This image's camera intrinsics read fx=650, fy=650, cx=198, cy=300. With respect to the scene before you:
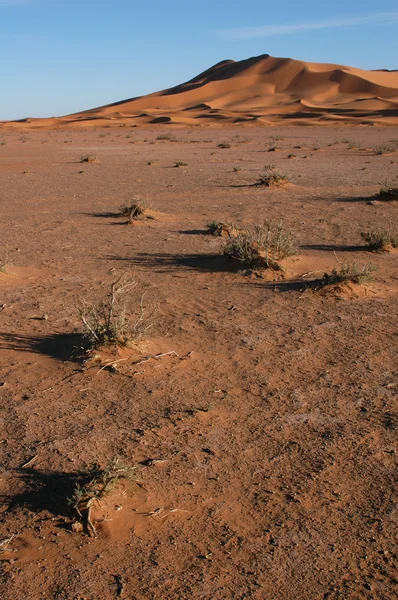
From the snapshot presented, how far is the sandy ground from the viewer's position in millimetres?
3312

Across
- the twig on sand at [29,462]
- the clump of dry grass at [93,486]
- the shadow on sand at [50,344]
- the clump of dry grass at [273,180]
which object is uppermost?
the clump of dry grass at [93,486]

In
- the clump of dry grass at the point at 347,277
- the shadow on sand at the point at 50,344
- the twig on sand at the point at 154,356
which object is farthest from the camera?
the clump of dry grass at the point at 347,277

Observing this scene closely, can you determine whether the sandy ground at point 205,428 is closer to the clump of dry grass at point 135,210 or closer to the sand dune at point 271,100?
the clump of dry grass at point 135,210

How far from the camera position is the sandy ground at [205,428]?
10.9ft

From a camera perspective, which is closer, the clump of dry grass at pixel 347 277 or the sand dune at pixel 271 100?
the clump of dry grass at pixel 347 277

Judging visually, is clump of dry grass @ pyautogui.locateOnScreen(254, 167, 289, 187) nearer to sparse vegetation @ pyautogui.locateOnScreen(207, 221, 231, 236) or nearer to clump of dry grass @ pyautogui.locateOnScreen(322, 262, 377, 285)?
sparse vegetation @ pyautogui.locateOnScreen(207, 221, 231, 236)

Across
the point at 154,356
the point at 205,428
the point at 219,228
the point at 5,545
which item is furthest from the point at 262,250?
the point at 5,545

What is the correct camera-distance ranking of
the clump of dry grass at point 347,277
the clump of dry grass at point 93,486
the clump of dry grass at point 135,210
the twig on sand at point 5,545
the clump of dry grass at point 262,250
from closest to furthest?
the twig on sand at point 5,545, the clump of dry grass at point 93,486, the clump of dry grass at point 347,277, the clump of dry grass at point 262,250, the clump of dry grass at point 135,210

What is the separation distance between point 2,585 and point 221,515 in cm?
123

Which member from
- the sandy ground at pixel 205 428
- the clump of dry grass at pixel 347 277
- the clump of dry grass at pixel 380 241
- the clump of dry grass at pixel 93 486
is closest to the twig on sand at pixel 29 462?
the sandy ground at pixel 205 428

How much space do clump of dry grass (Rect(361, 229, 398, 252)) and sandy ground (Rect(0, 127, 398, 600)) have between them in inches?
8.2

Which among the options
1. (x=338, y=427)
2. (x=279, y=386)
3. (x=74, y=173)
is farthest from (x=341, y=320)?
(x=74, y=173)

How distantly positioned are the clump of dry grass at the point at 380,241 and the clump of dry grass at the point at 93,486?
677 centimetres

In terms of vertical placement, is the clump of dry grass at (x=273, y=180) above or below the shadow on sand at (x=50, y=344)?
below
